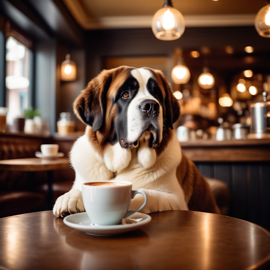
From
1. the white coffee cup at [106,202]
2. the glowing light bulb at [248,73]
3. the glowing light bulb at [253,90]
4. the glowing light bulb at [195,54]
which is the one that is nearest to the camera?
the white coffee cup at [106,202]

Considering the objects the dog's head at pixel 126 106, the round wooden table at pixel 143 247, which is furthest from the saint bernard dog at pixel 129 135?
the round wooden table at pixel 143 247

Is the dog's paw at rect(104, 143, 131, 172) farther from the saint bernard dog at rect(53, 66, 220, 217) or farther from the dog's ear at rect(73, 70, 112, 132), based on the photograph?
the dog's ear at rect(73, 70, 112, 132)

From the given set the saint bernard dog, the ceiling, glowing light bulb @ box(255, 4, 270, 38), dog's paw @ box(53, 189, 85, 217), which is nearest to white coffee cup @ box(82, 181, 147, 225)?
dog's paw @ box(53, 189, 85, 217)

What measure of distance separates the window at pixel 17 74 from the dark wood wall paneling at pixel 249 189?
2995 millimetres

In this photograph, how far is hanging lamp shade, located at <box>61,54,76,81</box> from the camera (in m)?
4.86

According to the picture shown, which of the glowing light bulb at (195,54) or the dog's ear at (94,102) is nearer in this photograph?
the dog's ear at (94,102)

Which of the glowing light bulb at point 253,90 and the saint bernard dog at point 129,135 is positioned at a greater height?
the glowing light bulb at point 253,90

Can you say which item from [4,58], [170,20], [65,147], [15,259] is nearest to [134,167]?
[15,259]

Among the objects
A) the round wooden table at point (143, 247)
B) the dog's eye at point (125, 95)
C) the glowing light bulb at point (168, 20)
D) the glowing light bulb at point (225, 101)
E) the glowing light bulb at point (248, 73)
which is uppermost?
the glowing light bulb at point (248, 73)

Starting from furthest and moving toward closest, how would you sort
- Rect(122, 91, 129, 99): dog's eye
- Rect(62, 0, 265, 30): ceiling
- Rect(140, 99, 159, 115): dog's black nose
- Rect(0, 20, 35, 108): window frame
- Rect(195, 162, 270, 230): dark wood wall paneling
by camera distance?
Rect(62, 0, 265, 30): ceiling < Rect(0, 20, 35, 108): window frame < Rect(195, 162, 270, 230): dark wood wall paneling < Rect(122, 91, 129, 99): dog's eye < Rect(140, 99, 159, 115): dog's black nose

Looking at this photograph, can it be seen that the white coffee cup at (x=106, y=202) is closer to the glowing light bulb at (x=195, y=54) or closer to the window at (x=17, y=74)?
the window at (x=17, y=74)

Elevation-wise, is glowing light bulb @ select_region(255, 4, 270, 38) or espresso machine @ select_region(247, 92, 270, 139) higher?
glowing light bulb @ select_region(255, 4, 270, 38)

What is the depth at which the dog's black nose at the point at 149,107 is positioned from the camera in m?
1.19

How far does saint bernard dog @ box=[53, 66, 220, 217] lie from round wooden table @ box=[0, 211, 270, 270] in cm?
45
